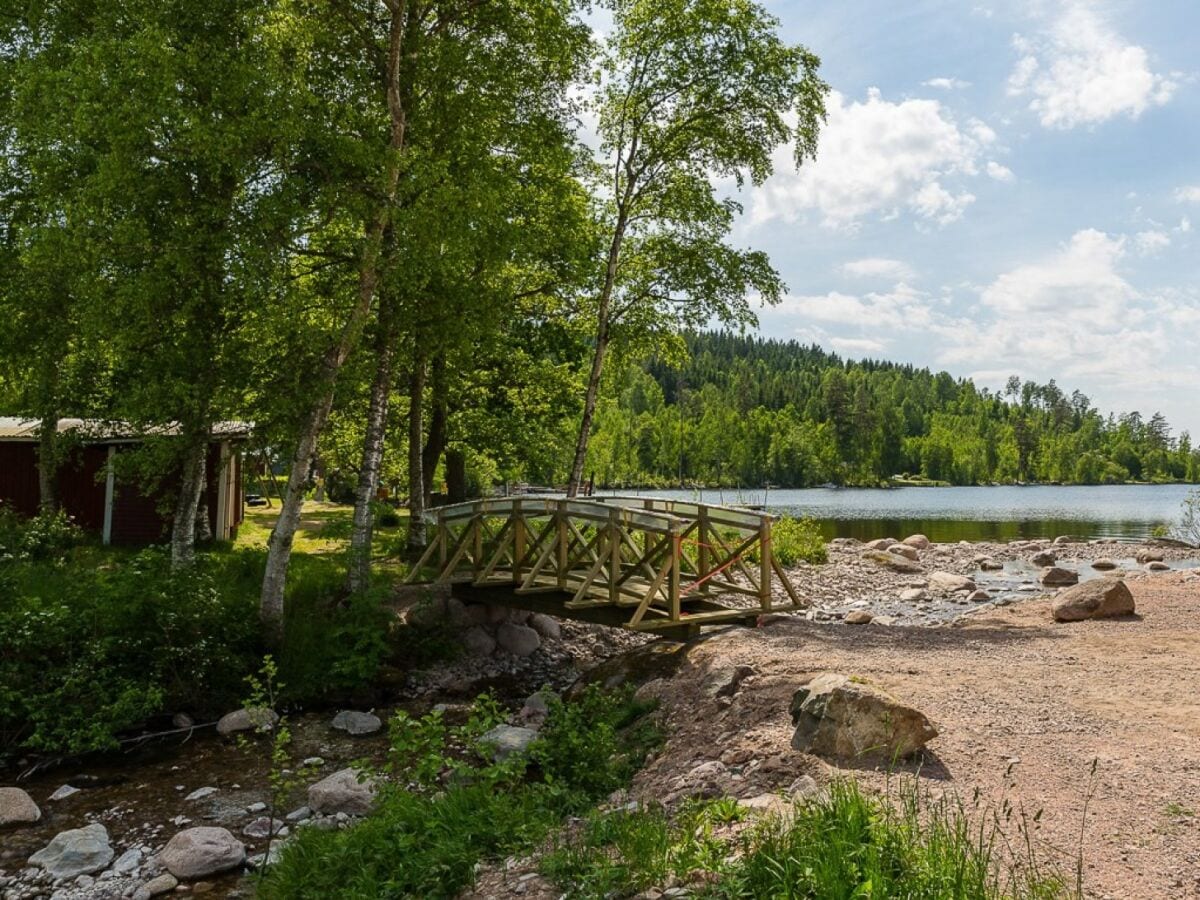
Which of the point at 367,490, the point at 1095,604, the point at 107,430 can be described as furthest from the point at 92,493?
the point at 1095,604

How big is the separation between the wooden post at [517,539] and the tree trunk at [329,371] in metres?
3.17

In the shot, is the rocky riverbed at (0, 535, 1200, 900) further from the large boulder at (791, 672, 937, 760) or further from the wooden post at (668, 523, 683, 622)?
the large boulder at (791, 672, 937, 760)

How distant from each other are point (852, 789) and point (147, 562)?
33.6 ft

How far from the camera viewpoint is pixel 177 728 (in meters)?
10.1

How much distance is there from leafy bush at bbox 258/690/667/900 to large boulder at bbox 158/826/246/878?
2.55 ft

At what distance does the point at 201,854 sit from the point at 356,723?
3412 mm

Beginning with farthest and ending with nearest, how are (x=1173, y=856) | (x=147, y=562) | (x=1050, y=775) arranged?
(x=147, y=562) < (x=1050, y=775) < (x=1173, y=856)

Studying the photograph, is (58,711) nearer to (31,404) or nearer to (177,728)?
(177,728)

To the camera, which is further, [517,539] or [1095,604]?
[517,539]

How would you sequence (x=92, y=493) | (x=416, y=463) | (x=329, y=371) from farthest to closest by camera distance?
1. (x=92, y=493)
2. (x=416, y=463)
3. (x=329, y=371)

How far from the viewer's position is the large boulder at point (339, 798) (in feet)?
24.8

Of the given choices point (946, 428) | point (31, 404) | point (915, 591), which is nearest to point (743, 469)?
point (946, 428)

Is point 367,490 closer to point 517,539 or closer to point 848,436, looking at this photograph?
point 517,539

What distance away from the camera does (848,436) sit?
4141 inches
